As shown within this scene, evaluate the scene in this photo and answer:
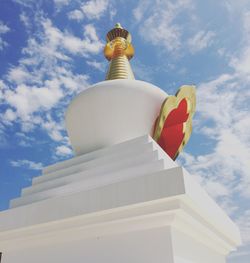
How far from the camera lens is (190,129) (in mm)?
6980

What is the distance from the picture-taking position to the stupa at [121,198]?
12.6ft

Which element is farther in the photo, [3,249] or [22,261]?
[3,249]

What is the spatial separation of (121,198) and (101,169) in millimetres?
1080

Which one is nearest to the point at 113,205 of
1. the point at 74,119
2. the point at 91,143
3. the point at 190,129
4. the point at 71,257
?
the point at 71,257

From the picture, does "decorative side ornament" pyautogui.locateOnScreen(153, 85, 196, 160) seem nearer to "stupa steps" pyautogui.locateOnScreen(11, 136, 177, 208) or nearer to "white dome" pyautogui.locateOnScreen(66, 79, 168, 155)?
"white dome" pyautogui.locateOnScreen(66, 79, 168, 155)

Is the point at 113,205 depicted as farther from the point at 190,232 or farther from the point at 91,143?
the point at 91,143

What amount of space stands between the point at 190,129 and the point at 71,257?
3.88m

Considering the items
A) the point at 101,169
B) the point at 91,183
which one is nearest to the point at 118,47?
the point at 101,169

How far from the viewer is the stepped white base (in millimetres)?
3799

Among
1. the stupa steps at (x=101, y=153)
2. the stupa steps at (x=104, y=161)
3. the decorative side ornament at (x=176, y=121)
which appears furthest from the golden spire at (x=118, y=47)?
the stupa steps at (x=104, y=161)

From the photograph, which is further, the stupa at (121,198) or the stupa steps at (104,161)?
the stupa steps at (104,161)

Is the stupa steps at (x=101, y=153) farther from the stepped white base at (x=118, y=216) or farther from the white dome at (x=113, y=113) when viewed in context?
the white dome at (x=113, y=113)

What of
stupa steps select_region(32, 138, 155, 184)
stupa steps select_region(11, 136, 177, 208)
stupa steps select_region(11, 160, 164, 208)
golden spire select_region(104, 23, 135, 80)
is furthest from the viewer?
golden spire select_region(104, 23, 135, 80)

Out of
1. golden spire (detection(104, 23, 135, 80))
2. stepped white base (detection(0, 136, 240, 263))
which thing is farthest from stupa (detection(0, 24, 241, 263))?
golden spire (detection(104, 23, 135, 80))
